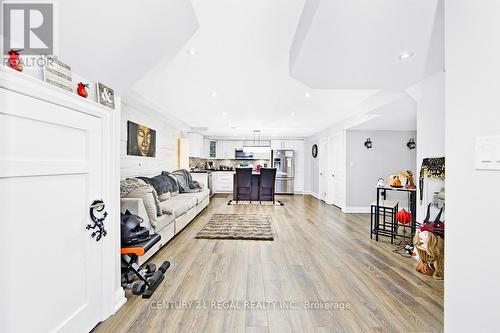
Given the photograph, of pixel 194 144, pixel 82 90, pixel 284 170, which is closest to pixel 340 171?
pixel 284 170

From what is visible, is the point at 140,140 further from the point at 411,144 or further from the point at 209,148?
the point at 411,144

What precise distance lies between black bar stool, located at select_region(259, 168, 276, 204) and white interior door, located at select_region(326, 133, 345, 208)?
1692 millimetres

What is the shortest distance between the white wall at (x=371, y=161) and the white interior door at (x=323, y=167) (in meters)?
1.52

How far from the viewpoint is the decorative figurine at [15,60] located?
1110 millimetres

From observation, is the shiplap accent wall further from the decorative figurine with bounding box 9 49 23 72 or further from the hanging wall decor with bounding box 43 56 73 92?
the decorative figurine with bounding box 9 49 23 72

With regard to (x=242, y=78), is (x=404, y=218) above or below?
below

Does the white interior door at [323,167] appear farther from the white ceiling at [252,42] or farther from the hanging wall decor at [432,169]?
the hanging wall decor at [432,169]

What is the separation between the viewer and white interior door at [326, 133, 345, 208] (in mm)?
6082

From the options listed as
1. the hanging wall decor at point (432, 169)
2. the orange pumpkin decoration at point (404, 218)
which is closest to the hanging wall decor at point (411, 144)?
the orange pumpkin decoration at point (404, 218)

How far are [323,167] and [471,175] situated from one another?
22.7 ft

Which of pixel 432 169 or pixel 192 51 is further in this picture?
pixel 432 169

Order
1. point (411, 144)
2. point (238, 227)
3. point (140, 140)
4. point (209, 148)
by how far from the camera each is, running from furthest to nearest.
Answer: point (209, 148) → point (411, 144) → point (140, 140) → point (238, 227)

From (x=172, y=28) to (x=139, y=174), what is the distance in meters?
3.29

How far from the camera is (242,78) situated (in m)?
3.29
